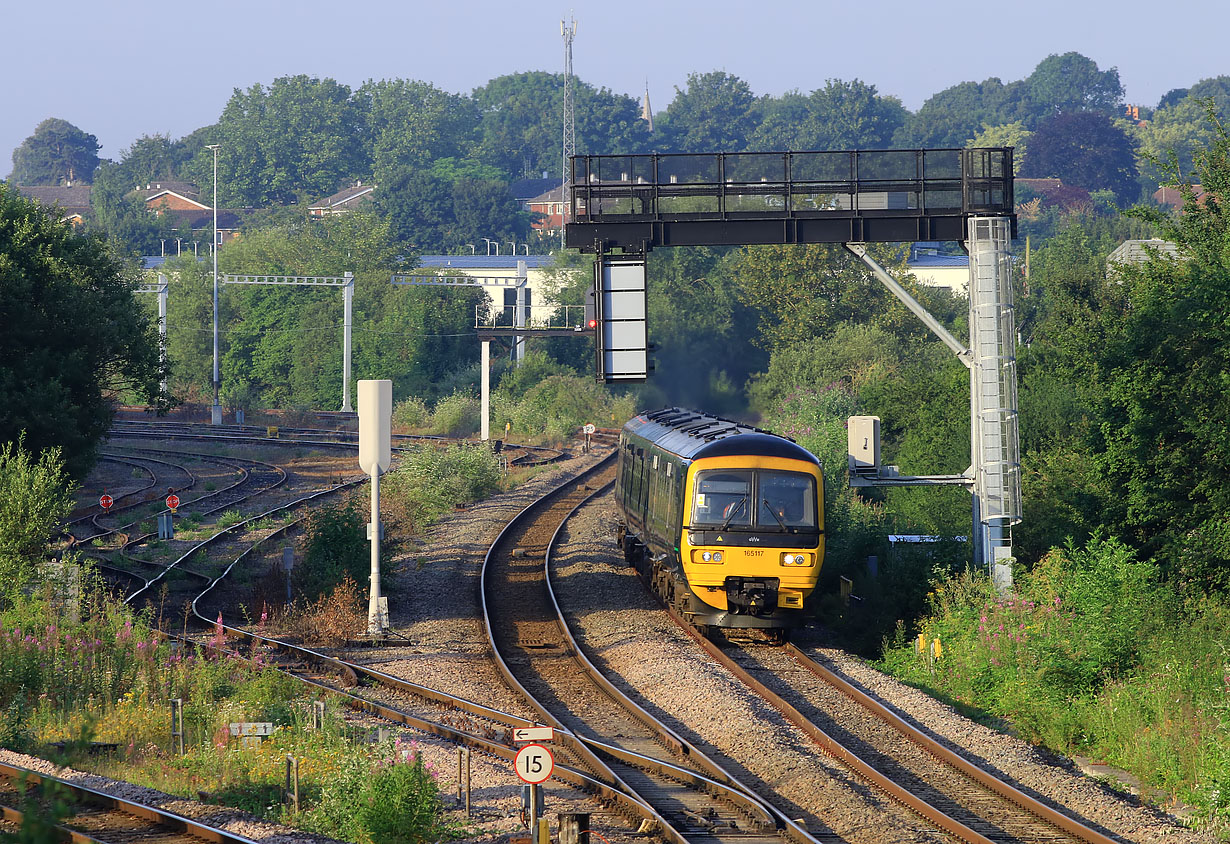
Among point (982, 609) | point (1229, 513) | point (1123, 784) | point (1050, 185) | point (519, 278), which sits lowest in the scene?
point (1123, 784)

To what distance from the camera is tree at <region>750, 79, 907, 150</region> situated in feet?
485

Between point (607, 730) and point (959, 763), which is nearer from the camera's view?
point (959, 763)

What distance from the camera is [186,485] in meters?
41.5

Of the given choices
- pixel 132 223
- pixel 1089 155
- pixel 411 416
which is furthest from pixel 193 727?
pixel 1089 155

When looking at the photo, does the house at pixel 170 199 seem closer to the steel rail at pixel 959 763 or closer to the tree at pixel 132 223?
the tree at pixel 132 223

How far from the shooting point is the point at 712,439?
66.3 feet

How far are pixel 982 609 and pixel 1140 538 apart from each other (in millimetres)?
3262

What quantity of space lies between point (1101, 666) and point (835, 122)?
462 ft

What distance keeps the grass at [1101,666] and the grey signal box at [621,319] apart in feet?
19.3

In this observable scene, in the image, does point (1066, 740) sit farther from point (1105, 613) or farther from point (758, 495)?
point (758, 495)

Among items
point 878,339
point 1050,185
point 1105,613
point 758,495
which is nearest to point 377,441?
point 758,495

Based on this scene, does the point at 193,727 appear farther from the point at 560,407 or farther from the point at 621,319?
the point at 560,407

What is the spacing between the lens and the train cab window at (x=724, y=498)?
19.1 meters

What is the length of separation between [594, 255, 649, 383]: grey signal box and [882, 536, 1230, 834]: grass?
5.88 m
